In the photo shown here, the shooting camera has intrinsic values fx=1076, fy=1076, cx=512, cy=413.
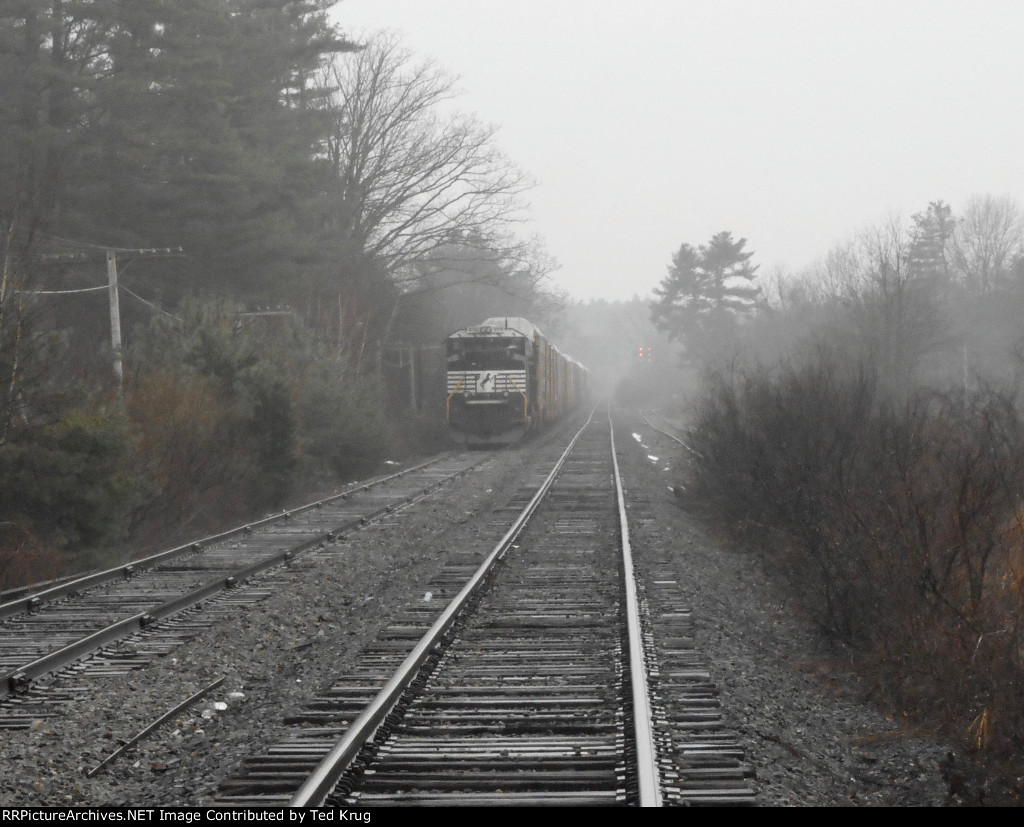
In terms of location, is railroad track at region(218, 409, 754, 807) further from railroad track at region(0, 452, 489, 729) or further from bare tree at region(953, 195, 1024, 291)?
bare tree at region(953, 195, 1024, 291)

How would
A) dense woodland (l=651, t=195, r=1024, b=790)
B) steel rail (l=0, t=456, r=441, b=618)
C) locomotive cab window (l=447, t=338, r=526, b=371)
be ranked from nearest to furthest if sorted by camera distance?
1. dense woodland (l=651, t=195, r=1024, b=790)
2. steel rail (l=0, t=456, r=441, b=618)
3. locomotive cab window (l=447, t=338, r=526, b=371)

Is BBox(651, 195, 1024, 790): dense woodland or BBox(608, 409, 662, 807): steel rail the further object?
BBox(651, 195, 1024, 790): dense woodland

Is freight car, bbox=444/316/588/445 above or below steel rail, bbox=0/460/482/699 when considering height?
above

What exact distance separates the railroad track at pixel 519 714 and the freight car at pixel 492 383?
821 inches

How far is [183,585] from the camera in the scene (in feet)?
36.0

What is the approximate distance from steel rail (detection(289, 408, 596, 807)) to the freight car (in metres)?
20.2

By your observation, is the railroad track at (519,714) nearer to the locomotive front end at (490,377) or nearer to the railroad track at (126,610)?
the railroad track at (126,610)

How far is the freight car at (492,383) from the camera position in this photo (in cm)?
3145

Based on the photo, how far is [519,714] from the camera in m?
6.46

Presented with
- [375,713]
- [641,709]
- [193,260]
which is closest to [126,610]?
[375,713]

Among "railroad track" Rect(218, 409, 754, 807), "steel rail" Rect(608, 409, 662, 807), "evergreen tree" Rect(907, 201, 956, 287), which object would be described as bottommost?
"railroad track" Rect(218, 409, 754, 807)

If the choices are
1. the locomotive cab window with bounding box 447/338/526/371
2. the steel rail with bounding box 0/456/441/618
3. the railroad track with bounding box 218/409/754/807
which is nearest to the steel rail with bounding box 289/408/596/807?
the railroad track with bounding box 218/409/754/807

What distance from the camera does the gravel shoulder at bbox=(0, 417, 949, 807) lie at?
18.0 feet

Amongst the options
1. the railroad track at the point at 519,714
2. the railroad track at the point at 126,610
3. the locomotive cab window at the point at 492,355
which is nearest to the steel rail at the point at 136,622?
the railroad track at the point at 126,610
